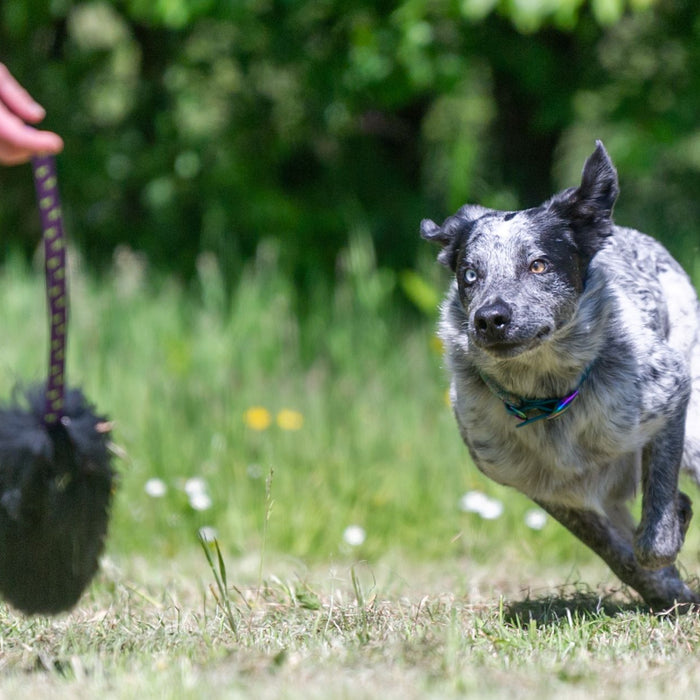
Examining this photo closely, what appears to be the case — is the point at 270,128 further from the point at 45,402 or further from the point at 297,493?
the point at 45,402

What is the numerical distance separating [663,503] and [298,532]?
2470 millimetres

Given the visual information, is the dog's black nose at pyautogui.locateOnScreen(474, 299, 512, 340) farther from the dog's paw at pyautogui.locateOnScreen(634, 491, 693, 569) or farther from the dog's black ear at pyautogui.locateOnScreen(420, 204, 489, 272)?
the dog's paw at pyautogui.locateOnScreen(634, 491, 693, 569)

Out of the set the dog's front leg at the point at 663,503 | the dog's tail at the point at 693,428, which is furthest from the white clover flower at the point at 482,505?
the dog's front leg at the point at 663,503

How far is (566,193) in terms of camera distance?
13.2ft

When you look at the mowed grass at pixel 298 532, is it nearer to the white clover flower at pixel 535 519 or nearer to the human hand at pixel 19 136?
the white clover flower at pixel 535 519

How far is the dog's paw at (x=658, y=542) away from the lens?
3865 mm

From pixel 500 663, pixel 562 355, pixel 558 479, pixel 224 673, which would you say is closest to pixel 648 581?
pixel 558 479

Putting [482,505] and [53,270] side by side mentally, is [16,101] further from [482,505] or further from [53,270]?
[482,505]

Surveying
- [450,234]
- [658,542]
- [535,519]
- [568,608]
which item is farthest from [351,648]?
[535,519]

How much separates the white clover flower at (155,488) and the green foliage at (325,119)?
2896mm

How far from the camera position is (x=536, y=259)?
390 cm

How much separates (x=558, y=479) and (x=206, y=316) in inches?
165

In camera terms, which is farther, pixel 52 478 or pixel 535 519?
pixel 535 519

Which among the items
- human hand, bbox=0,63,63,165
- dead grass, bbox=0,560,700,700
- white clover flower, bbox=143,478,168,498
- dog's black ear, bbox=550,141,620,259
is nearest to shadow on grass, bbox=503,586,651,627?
dead grass, bbox=0,560,700,700
